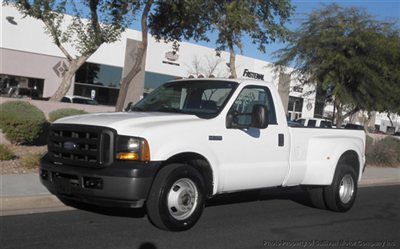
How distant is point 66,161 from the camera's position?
22.6ft

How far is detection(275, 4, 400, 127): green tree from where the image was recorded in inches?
803

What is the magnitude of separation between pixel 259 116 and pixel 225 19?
7.98 m

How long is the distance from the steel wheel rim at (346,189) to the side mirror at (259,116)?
8.75 ft

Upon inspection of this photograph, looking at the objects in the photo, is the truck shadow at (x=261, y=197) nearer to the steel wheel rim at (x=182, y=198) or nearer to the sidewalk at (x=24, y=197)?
the steel wheel rim at (x=182, y=198)

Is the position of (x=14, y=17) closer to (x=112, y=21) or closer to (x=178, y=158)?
(x=112, y=21)

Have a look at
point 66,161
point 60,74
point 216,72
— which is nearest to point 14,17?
point 60,74

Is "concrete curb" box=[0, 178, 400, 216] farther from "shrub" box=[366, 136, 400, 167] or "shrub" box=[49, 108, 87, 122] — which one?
"shrub" box=[366, 136, 400, 167]

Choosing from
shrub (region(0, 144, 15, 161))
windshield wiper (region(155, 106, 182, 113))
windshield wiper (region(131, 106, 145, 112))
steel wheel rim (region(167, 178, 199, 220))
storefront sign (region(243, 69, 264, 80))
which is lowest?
shrub (region(0, 144, 15, 161))

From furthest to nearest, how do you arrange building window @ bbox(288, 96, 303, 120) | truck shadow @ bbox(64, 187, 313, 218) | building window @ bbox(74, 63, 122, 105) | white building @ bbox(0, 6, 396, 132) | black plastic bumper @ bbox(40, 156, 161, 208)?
1. building window @ bbox(288, 96, 303, 120)
2. building window @ bbox(74, 63, 122, 105)
3. white building @ bbox(0, 6, 396, 132)
4. truck shadow @ bbox(64, 187, 313, 218)
5. black plastic bumper @ bbox(40, 156, 161, 208)

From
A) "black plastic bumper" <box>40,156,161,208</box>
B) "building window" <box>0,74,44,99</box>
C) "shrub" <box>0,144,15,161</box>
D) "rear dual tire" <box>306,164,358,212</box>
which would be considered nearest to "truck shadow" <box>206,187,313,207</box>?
"rear dual tire" <box>306,164,358,212</box>

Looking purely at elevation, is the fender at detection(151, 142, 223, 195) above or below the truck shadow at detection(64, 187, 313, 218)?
above

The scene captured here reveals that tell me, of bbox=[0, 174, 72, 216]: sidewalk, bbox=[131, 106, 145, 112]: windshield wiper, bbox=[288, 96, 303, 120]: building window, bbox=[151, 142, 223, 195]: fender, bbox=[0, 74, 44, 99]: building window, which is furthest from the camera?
bbox=[288, 96, 303, 120]: building window

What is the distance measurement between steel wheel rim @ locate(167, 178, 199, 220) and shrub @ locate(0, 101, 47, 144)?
7.05m

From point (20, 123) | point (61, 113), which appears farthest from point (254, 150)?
point (61, 113)
